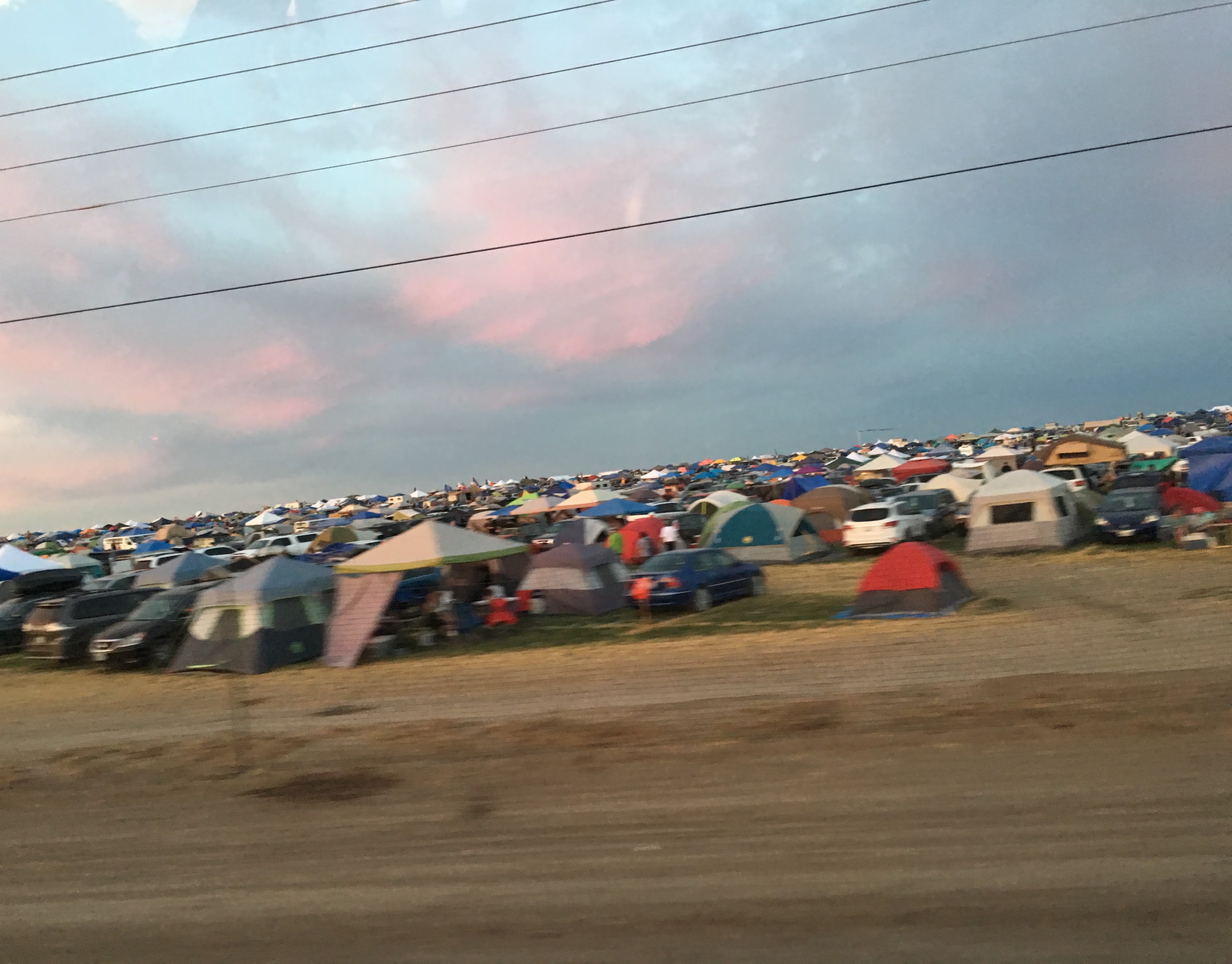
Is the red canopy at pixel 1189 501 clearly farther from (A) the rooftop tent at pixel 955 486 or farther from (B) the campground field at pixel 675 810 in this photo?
(B) the campground field at pixel 675 810

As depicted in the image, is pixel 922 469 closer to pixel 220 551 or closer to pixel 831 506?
pixel 831 506

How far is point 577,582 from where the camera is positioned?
1995 centimetres

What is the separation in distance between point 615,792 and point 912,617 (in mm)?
9250

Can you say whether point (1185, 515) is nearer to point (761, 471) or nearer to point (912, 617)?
point (912, 617)

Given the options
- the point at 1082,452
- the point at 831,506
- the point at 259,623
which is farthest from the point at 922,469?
the point at 259,623

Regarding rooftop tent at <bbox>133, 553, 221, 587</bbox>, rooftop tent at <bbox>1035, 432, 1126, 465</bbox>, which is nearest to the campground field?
rooftop tent at <bbox>133, 553, 221, 587</bbox>

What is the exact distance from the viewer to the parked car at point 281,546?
129ft

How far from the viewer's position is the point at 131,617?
62.0 ft

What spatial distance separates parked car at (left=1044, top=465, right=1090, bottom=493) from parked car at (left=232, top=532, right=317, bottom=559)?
29.2 m

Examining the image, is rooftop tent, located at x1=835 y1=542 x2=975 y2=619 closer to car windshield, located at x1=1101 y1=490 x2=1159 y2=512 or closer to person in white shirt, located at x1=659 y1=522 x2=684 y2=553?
car windshield, located at x1=1101 y1=490 x2=1159 y2=512

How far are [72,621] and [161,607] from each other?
221 cm

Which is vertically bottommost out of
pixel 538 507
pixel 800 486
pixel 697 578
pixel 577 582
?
pixel 697 578

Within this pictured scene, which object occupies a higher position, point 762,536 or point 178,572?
point 178,572

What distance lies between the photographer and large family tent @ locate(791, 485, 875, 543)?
29688 mm
